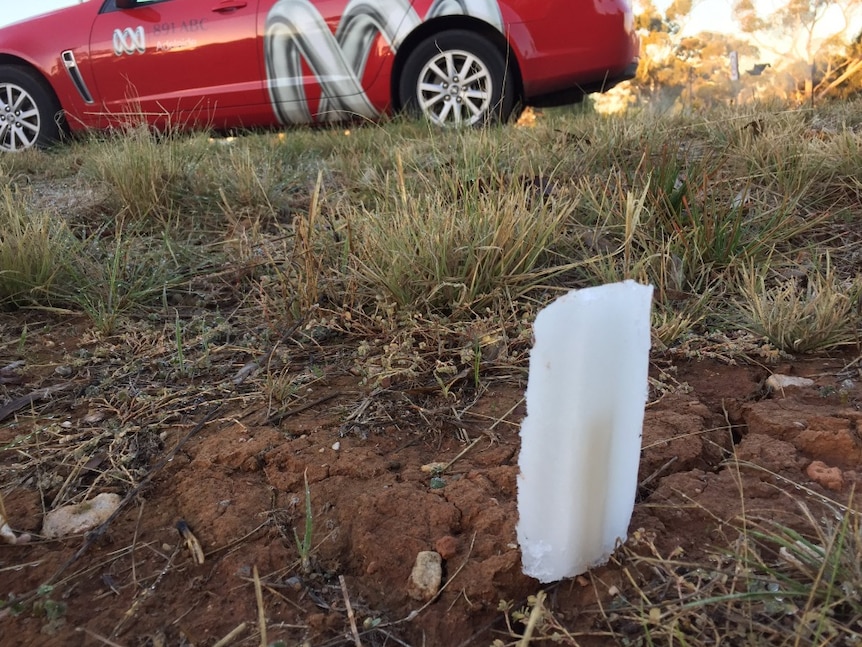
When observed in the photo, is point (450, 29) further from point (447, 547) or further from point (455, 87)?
point (447, 547)

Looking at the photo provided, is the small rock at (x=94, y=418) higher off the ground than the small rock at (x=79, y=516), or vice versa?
the small rock at (x=94, y=418)

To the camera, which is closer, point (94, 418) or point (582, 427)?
point (582, 427)

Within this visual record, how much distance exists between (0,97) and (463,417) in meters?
5.46

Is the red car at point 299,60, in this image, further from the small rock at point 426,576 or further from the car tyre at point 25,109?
the small rock at point 426,576

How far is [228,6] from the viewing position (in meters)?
4.72

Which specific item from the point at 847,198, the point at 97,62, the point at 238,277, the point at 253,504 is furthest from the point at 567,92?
the point at 253,504

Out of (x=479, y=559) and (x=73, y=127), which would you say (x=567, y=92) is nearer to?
(x=73, y=127)

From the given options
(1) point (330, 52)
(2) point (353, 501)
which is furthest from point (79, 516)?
(1) point (330, 52)

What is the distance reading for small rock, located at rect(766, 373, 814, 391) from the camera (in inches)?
61.4

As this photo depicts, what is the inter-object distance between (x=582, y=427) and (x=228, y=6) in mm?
4876

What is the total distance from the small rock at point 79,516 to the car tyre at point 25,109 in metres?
4.75

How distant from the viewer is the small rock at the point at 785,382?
1559 mm

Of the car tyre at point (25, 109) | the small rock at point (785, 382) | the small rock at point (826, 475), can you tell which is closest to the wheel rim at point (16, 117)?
the car tyre at point (25, 109)

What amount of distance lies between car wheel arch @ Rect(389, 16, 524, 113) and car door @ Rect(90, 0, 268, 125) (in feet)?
3.40
